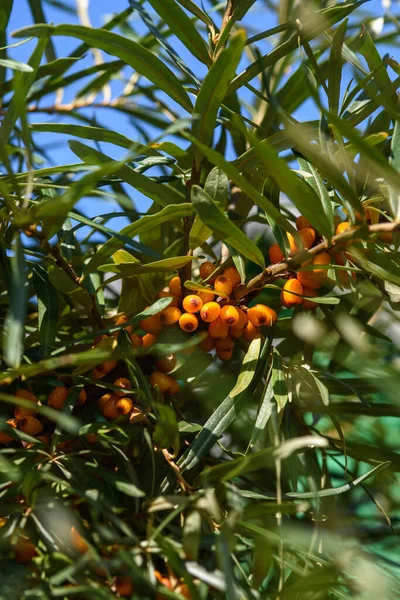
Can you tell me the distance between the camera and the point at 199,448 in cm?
47

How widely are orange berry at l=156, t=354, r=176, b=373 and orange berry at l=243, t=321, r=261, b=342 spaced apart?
0.20 feet

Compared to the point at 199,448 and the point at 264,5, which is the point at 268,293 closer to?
the point at 199,448

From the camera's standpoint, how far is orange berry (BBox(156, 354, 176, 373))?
536 millimetres

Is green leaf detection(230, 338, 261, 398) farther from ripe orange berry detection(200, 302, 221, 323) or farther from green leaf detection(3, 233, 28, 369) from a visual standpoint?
green leaf detection(3, 233, 28, 369)

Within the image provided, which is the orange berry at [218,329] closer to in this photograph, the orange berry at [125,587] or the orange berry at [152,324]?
the orange berry at [152,324]

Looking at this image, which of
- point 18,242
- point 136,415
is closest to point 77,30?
point 18,242

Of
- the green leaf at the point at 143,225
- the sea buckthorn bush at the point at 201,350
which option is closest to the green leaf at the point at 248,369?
the sea buckthorn bush at the point at 201,350

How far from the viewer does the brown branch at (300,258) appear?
1.43 feet

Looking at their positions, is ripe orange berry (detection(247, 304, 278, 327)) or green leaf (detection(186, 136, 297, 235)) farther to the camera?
ripe orange berry (detection(247, 304, 278, 327))

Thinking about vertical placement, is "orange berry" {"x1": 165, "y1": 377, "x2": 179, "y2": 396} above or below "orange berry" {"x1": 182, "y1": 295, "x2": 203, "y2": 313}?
below

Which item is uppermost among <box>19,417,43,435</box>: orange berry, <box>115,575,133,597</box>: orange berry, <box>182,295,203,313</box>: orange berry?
<box>182,295,203,313</box>: orange berry

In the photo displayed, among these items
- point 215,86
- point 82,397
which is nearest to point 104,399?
point 82,397

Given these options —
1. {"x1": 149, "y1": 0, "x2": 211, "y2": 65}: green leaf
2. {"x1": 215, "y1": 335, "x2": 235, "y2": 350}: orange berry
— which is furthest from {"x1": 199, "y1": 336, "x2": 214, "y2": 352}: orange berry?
{"x1": 149, "y1": 0, "x2": 211, "y2": 65}: green leaf

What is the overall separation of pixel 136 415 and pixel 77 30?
26cm
